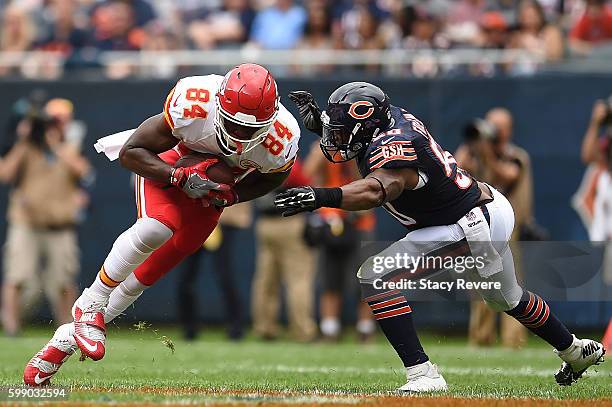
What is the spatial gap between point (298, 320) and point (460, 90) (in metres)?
2.99

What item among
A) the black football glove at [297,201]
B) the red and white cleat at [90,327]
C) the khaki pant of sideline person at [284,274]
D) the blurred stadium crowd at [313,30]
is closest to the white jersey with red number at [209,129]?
the black football glove at [297,201]

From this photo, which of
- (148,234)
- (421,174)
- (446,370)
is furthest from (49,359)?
(446,370)

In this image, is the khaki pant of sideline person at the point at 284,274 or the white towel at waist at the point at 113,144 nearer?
the white towel at waist at the point at 113,144

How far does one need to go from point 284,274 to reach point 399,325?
5329 millimetres

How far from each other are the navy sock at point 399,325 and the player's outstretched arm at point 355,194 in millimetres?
662

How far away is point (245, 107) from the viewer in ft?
20.0

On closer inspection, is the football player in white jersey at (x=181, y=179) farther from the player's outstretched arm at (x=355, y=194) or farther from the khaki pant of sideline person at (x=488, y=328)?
the khaki pant of sideline person at (x=488, y=328)

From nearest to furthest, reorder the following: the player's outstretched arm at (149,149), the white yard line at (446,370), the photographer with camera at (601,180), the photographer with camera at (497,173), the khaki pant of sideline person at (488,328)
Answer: the player's outstretched arm at (149,149) → the white yard line at (446,370) → the photographer with camera at (601,180) → the photographer with camera at (497,173) → the khaki pant of sideline person at (488,328)

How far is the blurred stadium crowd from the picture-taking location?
12.2m

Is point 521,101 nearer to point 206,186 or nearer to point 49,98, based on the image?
point 49,98

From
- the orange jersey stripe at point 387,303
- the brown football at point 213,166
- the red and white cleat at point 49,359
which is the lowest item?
the red and white cleat at point 49,359

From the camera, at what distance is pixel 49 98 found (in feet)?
42.0

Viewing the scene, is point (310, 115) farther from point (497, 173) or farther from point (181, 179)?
point (497, 173)

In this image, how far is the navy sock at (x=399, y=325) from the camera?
21.0 feet
